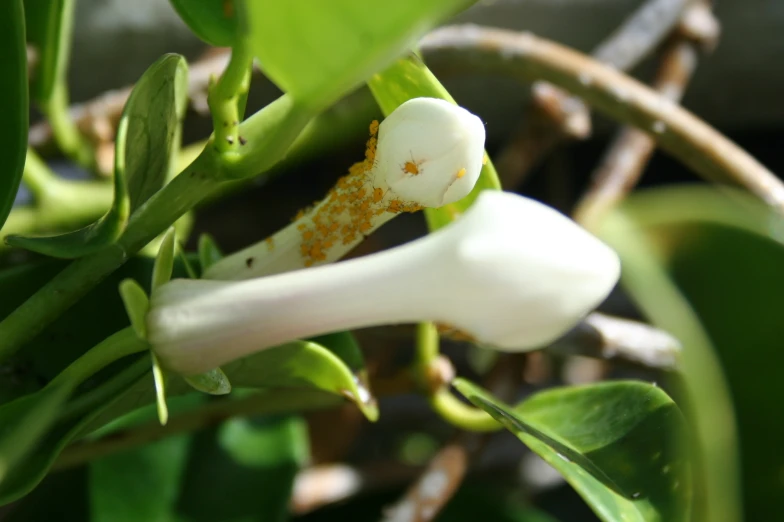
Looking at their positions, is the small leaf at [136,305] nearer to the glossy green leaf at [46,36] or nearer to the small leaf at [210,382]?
the small leaf at [210,382]

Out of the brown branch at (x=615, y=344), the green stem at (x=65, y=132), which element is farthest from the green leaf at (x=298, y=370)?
the green stem at (x=65, y=132)

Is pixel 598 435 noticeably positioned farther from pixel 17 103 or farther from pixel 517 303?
pixel 17 103

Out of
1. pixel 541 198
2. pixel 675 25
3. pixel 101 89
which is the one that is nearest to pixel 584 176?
pixel 541 198

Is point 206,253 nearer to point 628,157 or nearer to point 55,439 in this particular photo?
point 55,439

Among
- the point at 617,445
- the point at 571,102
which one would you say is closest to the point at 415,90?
the point at 617,445

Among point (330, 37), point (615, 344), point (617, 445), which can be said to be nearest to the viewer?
point (330, 37)

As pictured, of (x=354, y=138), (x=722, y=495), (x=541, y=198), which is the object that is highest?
(x=722, y=495)

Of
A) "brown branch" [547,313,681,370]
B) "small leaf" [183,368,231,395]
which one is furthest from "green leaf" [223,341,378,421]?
"brown branch" [547,313,681,370]
